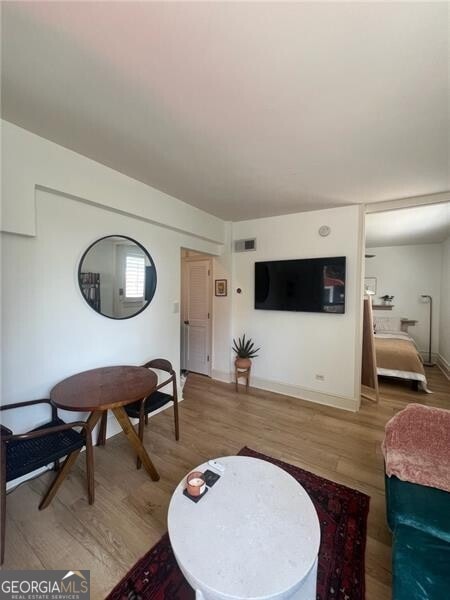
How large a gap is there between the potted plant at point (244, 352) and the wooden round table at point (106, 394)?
5.63ft

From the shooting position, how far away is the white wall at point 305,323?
9.86ft

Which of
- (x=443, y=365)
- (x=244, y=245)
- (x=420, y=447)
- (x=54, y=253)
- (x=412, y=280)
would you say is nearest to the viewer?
(x=420, y=447)

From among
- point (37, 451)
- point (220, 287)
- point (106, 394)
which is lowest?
point (37, 451)

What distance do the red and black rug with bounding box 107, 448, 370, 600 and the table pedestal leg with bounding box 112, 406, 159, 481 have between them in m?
0.48

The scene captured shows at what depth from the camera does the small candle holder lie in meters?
1.19

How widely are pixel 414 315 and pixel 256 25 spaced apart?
6185 mm

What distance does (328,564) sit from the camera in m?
1.28

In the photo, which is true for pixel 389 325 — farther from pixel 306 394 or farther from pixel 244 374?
pixel 244 374

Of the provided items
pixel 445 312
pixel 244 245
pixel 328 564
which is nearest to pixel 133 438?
pixel 328 564

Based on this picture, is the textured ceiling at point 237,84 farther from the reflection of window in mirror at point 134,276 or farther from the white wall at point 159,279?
the reflection of window in mirror at point 134,276

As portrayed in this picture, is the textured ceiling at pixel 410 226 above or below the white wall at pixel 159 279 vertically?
above

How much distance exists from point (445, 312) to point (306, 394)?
368 cm

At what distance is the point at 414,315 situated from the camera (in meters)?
5.37

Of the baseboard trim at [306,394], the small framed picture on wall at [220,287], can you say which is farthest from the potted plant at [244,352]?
the small framed picture on wall at [220,287]
